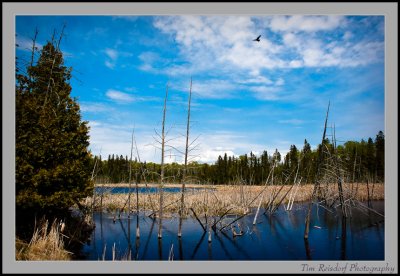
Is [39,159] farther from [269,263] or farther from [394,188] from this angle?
[394,188]

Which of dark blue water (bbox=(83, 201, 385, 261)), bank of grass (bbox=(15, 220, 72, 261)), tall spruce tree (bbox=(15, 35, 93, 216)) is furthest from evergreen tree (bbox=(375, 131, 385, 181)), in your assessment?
bank of grass (bbox=(15, 220, 72, 261))

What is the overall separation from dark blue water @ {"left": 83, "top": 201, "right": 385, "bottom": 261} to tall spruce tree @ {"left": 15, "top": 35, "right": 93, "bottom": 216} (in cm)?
299

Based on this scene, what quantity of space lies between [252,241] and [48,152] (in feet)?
35.6

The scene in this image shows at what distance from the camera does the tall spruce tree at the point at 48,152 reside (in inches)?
396

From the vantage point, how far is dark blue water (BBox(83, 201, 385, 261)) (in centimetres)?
1315

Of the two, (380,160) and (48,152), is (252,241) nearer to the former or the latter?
(48,152)

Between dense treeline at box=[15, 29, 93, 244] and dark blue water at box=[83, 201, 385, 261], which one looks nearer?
dense treeline at box=[15, 29, 93, 244]

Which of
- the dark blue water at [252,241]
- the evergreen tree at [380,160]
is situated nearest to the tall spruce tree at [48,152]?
the dark blue water at [252,241]

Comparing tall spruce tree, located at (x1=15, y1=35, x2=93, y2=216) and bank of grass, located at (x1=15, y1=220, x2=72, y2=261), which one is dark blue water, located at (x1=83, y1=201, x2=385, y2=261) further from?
tall spruce tree, located at (x1=15, y1=35, x2=93, y2=216)

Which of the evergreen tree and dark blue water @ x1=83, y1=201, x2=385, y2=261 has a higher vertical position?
the evergreen tree

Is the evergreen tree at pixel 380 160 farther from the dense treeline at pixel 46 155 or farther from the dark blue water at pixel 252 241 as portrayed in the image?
the dense treeline at pixel 46 155

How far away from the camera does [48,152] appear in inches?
430

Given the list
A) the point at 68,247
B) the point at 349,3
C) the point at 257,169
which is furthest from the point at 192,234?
the point at 257,169

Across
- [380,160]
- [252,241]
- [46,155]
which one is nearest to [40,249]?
[46,155]
